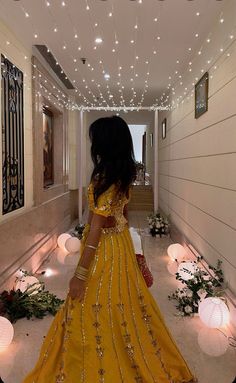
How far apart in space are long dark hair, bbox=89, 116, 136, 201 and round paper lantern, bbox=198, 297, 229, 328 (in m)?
1.73

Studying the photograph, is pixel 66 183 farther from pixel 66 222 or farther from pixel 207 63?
pixel 207 63

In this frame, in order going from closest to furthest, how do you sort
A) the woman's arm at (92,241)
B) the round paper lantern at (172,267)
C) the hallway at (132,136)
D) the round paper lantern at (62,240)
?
1. the woman's arm at (92,241)
2. the hallway at (132,136)
3. the round paper lantern at (172,267)
4. the round paper lantern at (62,240)

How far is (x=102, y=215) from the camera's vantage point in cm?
180

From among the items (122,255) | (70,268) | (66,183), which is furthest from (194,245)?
(66,183)

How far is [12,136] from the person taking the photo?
4121 millimetres

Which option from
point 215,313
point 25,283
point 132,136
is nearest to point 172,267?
point 215,313

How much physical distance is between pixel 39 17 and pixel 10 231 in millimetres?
2235

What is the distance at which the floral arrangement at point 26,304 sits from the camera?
331 centimetres

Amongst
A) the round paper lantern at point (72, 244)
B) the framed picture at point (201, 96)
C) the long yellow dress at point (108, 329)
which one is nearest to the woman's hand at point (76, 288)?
the long yellow dress at point (108, 329)

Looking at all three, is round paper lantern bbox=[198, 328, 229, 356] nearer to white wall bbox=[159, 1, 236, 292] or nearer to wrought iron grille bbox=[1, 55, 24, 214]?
white wall bbox=[159, 1, 236, 292]

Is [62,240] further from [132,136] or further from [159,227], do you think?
[132,136]

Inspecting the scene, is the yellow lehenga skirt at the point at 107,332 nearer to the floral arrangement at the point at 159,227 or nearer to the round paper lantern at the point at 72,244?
the round paper lantern at the point at 72,244

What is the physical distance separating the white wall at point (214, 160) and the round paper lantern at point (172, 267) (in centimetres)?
40

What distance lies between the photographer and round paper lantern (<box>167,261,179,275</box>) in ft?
15.9
